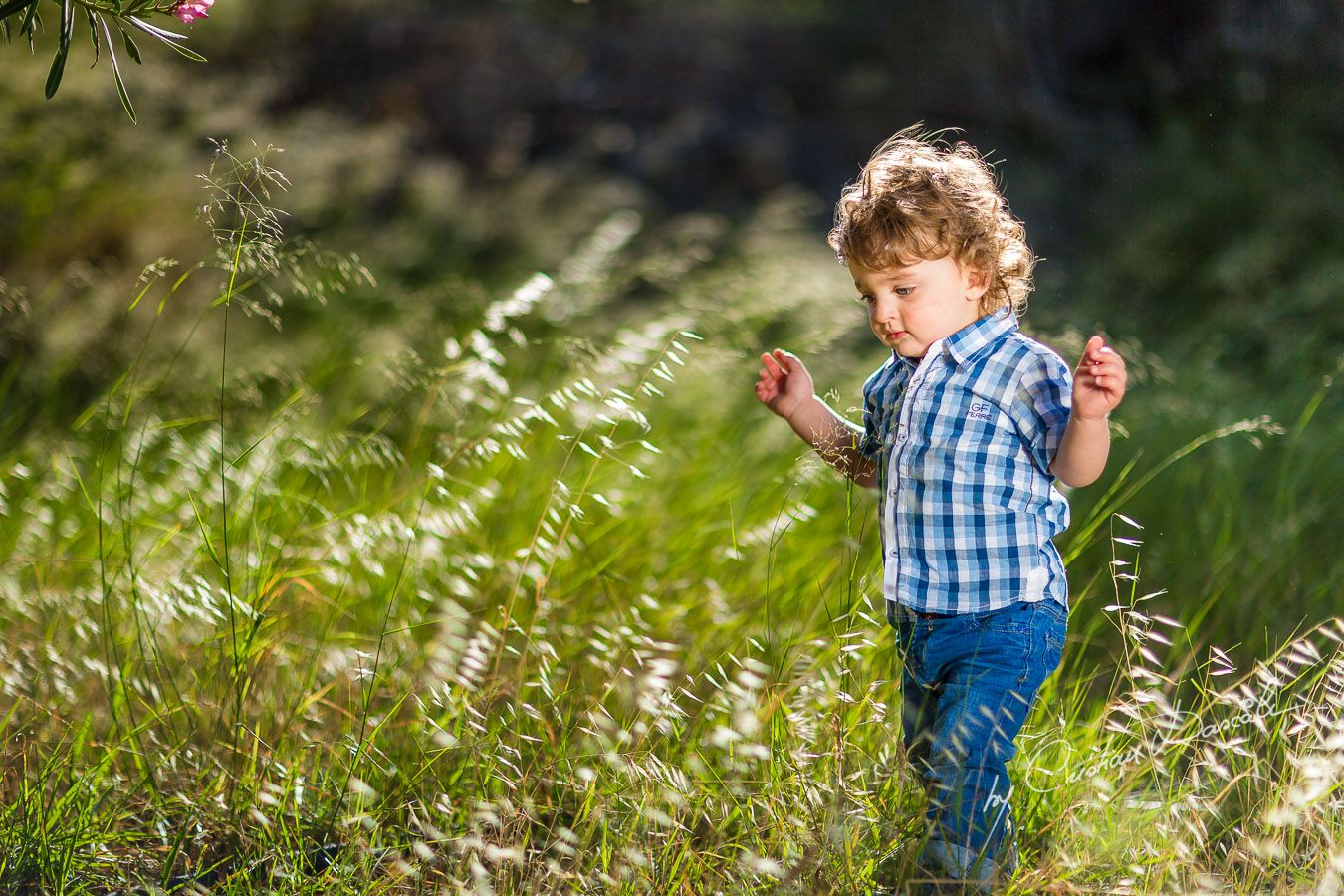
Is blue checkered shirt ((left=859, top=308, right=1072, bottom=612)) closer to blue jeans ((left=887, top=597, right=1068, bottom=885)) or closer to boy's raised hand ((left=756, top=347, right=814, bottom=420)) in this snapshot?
blue jeans ((left=887, top=597, right=1068, bottom=885))

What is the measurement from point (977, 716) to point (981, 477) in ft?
1.02

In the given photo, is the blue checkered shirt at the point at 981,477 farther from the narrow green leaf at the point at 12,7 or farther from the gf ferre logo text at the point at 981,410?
the narrow green leaf at the point at 12,7

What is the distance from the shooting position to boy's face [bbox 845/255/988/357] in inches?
67.9

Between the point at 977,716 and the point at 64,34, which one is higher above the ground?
the point at 64,34

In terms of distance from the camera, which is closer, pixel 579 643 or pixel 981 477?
pixel 981 477

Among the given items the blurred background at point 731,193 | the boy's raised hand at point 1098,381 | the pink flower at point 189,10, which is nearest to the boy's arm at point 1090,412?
the boy's raised hand at point 1098,381

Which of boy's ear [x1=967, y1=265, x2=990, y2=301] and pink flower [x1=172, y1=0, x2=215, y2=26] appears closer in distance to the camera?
pink flower [x1=172, y1=0, x2=215, y2=26]

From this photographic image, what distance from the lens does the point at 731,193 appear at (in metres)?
6.74

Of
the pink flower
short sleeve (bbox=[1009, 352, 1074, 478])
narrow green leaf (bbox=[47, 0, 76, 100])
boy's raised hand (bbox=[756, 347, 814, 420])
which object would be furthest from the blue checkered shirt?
narrow green leaf (bbox=[47, 0, 76, 100])

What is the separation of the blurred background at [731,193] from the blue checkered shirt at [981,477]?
77 centimetres

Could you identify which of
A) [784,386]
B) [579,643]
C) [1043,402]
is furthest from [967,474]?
[579,643]

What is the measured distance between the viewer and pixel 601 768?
72.7 inches

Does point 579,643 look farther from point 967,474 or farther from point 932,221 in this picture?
point 932,221

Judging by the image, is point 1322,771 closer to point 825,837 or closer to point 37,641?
point 825,837
